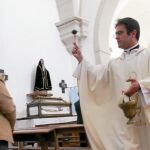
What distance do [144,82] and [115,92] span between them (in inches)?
21.2

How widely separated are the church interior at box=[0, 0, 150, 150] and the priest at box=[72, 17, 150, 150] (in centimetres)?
227

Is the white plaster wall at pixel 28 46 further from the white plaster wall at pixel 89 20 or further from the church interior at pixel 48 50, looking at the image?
the white plaster wall at pixel 89 20

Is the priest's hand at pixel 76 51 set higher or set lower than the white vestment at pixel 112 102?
higher

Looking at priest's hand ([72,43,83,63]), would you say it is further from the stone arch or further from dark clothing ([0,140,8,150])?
the stone arch

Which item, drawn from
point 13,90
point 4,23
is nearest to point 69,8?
point 4,23

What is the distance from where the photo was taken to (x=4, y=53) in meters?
7.47

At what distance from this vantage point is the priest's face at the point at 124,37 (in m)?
3.51

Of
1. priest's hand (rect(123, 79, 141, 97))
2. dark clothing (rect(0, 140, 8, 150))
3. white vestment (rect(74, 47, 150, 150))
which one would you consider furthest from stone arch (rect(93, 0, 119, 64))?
dark clothing (rect(0, 140, 8, 150))

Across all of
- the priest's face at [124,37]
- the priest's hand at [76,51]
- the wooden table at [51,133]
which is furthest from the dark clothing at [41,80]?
the priest's face at [124,37]

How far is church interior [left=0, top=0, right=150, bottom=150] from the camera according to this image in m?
7.32

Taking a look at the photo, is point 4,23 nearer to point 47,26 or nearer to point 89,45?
point 47,26

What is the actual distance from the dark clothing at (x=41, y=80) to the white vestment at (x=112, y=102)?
4145 millimetres

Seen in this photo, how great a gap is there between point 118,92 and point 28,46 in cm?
484

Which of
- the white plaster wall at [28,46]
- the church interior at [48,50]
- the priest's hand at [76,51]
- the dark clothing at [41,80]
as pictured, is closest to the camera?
the priest's hand at [76,51]
